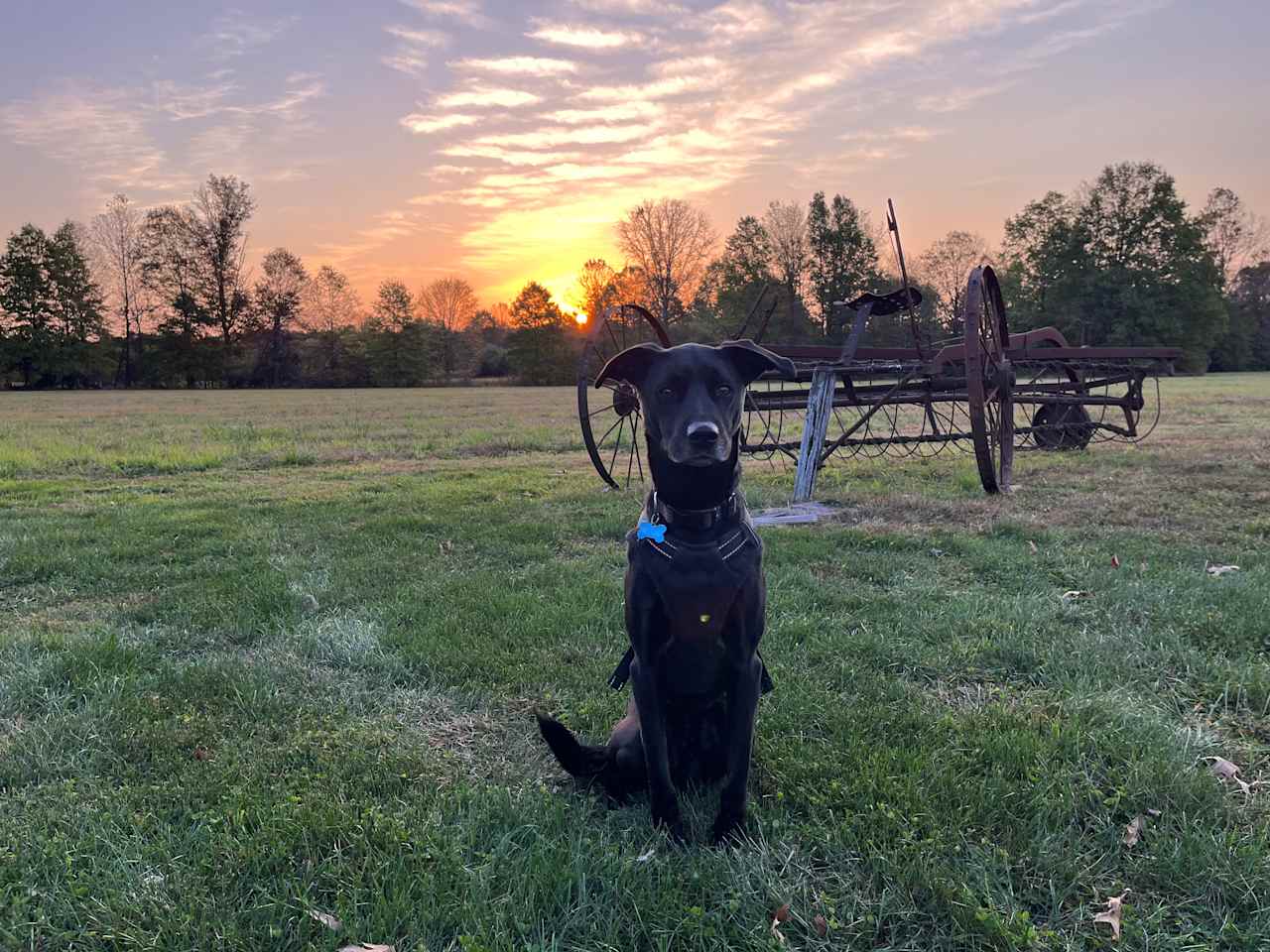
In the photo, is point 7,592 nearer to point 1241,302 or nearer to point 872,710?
point 872,710

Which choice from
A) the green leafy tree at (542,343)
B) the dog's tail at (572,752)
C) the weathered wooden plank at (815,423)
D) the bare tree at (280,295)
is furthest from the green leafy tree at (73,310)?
the dog's tail at (572,752)

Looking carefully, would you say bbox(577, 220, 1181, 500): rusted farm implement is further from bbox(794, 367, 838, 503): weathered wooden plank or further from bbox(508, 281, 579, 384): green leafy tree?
bbox(508, 281, 579, 384): green leafy tree

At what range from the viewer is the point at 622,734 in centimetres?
271

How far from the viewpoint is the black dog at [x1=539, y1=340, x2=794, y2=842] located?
229 cm

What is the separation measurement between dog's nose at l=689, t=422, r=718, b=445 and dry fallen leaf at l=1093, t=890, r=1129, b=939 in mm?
1721

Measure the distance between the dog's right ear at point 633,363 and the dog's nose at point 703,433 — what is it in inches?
13.1

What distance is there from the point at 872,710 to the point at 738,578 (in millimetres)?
1421

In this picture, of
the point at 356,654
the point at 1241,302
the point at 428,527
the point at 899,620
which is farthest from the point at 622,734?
the point at 1241,302

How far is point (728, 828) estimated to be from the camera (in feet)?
8.16

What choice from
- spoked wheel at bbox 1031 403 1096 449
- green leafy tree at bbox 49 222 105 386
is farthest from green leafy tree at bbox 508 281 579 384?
spoked wheel at bbox 1031 403 1096 449

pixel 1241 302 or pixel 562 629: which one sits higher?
pixel 1241 302

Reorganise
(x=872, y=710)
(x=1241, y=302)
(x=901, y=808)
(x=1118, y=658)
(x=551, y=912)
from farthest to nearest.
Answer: (x=1241, y=302), (x=1118, y=658), (x=872, y=710), (x=901, y=808), (x=551, y=912)

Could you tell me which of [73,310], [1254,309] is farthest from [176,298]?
[1254,309]

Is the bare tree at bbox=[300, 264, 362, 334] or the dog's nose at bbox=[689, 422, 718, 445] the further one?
the bare tree at bbox=[300, 264, 362, 334]
